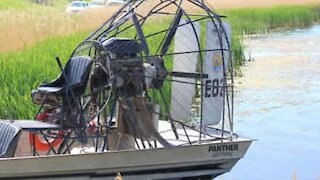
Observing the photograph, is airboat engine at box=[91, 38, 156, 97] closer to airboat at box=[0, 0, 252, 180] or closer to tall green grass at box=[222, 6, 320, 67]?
airboat at box=[0, 0, 252, 180]

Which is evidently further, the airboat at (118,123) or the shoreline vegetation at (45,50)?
the shoreline vegetation at (45,50)

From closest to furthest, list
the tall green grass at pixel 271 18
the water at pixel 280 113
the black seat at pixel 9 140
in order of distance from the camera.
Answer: the black seat at pixel 9 140
the water at pixel 280 113
the tall green grass at pixel 271 18

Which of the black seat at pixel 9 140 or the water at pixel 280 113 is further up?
the black seat at pixel 9 140

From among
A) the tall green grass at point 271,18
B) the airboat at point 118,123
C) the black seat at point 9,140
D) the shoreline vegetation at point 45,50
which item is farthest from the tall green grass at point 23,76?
the tall green grass at point 271,18

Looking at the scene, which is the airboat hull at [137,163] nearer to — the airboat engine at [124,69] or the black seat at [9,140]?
the black seat at [9,140]

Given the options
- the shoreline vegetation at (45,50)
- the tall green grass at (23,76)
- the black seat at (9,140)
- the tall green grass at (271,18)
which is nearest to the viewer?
the black seat at (9,140)

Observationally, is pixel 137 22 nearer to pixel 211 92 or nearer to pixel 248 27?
pixel 211 92

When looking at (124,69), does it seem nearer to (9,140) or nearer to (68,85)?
(68,85)

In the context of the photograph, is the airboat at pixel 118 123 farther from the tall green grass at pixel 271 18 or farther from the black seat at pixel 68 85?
the tall green grass at pixel 271 18

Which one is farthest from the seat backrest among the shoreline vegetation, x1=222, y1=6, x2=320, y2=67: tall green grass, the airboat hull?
x1=222, y1=6, x2=320, y2=67: tall green grass

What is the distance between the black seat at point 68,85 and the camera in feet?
23.1

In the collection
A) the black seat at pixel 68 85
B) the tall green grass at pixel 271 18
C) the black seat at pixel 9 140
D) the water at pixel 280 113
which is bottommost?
the water at pixel 280 113

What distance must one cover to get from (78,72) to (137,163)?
0.94m

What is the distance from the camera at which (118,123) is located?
24.7 ft
